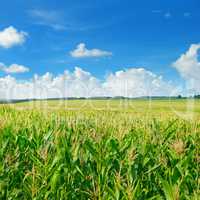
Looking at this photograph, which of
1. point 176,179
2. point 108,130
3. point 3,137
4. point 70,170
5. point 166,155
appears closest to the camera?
point 176,179

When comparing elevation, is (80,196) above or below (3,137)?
below

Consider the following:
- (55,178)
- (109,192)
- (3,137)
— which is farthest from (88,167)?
(3,137)

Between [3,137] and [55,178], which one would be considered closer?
[55,178]

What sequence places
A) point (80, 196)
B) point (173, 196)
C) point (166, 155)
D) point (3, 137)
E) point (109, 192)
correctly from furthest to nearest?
point (3, 137) < point (166, 155) < point (80, 196) < point (109, 192) < point (173, 196)

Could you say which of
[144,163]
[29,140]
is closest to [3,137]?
[29,140]

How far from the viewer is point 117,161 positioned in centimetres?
547

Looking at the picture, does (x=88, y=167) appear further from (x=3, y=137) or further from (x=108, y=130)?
(x=108, y=130)

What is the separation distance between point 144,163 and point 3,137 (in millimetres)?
2633

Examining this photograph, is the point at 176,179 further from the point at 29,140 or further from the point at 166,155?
the point at 29,140

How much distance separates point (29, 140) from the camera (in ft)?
20.9

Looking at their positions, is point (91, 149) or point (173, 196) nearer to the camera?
point (173, 196)

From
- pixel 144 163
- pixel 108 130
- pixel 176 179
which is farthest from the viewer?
pixel 108 130

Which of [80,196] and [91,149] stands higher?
[91,149]

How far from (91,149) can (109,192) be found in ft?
4.25
